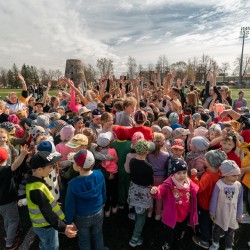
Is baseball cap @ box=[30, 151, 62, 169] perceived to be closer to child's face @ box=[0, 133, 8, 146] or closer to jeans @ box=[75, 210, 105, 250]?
jeans @ box=[75, 210, 105, 250]

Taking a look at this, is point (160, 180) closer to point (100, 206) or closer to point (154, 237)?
point (154, 237)

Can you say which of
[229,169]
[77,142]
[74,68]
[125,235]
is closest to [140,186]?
[125,235]

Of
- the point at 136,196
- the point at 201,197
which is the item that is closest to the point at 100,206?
the point at 136,196

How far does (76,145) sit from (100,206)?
103 cm

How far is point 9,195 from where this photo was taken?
328 centimetres

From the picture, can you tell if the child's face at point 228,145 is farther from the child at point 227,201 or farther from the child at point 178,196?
the child at point 178,196

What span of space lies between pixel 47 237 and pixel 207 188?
2466 millimetres

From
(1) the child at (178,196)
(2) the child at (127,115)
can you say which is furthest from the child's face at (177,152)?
(2) the child at (127,115)

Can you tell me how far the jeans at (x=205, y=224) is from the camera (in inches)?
138

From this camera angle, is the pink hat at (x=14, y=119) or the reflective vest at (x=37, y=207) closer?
the reflective vest at (x=37, y=207)

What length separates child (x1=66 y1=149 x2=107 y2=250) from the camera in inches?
111

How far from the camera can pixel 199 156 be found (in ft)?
12.4

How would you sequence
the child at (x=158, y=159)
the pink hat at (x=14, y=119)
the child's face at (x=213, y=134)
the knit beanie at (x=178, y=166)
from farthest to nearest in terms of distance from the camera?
the pink hat at (x=14, y=119)
the child's face at (x=213, y=134)
the child at (x=158, y=159)
the knit beanie at (x=178, y=166)

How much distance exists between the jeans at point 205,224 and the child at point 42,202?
2.14 m
